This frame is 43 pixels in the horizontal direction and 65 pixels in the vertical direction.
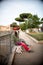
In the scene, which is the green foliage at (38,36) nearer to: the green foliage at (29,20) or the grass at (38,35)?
the grass at (38,35)

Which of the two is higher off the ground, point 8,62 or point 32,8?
point 32,8

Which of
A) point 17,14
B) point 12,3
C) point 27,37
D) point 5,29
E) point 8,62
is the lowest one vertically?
point 8,62

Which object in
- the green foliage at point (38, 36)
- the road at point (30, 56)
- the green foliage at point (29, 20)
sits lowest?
the road at point (30, 56)

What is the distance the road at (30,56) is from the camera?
1415 mm

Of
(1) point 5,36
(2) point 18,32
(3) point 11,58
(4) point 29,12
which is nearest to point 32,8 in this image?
(4) point 29,12

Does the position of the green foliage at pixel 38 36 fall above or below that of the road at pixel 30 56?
above

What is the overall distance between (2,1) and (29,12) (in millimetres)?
387

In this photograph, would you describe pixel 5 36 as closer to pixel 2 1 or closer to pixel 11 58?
pixel 11 58

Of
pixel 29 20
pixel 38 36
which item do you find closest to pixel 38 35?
pixel 38 36

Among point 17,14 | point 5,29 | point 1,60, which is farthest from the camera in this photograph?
point 17,14

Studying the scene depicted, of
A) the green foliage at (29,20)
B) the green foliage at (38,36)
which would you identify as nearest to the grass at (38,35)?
the green foliage at (38,36)

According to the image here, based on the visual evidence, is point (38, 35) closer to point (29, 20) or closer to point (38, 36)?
point (38, 36)

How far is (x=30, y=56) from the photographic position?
146 cm

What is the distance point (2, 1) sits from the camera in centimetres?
161
